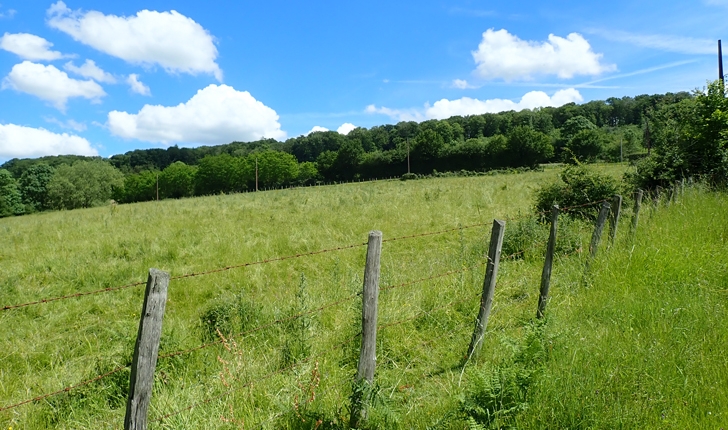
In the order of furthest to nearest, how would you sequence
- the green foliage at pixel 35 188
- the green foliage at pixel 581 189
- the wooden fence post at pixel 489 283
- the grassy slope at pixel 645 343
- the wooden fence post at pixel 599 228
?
the green foliage at pixel 35 188 → the green foliage at pixel 581 189 → the wooden fence post at pixel 599 228 → the wooden fence post at pixel 489 283 → the grassy slope at pixel 645 343

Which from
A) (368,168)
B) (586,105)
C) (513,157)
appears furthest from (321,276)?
(586,105)

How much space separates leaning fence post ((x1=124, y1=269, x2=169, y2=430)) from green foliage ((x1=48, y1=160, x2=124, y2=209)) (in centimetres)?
8004

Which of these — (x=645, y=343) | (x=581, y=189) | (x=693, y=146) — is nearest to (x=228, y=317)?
(x=645, y=343)

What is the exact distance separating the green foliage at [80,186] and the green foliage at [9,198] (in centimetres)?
525

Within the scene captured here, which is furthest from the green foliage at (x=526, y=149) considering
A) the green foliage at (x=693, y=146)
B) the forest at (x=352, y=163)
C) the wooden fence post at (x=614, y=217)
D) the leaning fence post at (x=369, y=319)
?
the leaning fence post at (x=369, y=319)

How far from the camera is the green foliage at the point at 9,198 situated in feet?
216

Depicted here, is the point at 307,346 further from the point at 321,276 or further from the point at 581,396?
the point at 321,276

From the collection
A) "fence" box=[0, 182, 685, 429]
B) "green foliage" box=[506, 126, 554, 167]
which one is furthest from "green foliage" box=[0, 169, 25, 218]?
"green foliage" box=[506, 126, 554, 167]

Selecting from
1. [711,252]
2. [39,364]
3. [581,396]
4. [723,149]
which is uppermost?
[723,149]

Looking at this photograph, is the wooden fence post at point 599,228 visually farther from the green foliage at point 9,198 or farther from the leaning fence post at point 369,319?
the green foliage at point 9,198

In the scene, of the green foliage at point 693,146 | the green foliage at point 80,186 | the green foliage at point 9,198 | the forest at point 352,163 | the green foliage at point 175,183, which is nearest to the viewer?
the green foliage at point 693,146

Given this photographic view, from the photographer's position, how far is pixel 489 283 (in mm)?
4094

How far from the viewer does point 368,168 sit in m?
79.8

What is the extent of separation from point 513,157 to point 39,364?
227 ft
